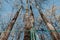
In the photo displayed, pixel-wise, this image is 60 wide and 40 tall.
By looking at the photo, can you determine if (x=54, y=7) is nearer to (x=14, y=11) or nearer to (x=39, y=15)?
(x=39, y=15)

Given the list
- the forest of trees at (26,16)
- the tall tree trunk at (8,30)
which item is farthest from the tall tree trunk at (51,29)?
the tall tree trunk at (8,30)

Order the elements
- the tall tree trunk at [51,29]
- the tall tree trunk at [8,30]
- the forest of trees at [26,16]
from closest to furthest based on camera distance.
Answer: the tall tree trunk at [51,29]
the tall tree trunk at [8,30]
the forest of trees at [26,16]

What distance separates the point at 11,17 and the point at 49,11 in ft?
4.43

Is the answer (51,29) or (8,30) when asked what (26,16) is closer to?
(8,30)

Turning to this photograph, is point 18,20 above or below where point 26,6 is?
below

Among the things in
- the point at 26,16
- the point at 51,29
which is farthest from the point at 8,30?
the point at 51,29

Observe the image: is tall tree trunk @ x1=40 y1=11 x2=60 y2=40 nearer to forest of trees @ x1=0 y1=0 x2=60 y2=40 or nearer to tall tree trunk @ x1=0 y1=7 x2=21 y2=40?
forest of trees @ x1=0 y1=0 x2=60 y2=40

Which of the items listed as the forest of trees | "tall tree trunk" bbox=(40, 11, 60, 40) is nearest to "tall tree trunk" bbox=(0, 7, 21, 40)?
the forest of trees

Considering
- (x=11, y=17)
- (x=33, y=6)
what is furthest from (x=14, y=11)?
(x=33, y=6)

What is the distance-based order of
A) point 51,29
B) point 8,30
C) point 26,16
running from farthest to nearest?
point 26,16
point 8,30
point 51,29

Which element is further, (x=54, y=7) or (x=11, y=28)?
(x=54, y=7)

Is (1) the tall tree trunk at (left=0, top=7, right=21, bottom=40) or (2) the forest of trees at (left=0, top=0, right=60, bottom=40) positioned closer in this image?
(1) the tall tree trunk at (left=0, top=7, right=21, bottom=40)

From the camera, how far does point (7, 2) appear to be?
23.1 feet

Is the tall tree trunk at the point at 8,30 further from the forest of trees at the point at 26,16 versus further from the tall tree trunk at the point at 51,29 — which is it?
the tall tree trunk at the point at 51,29
